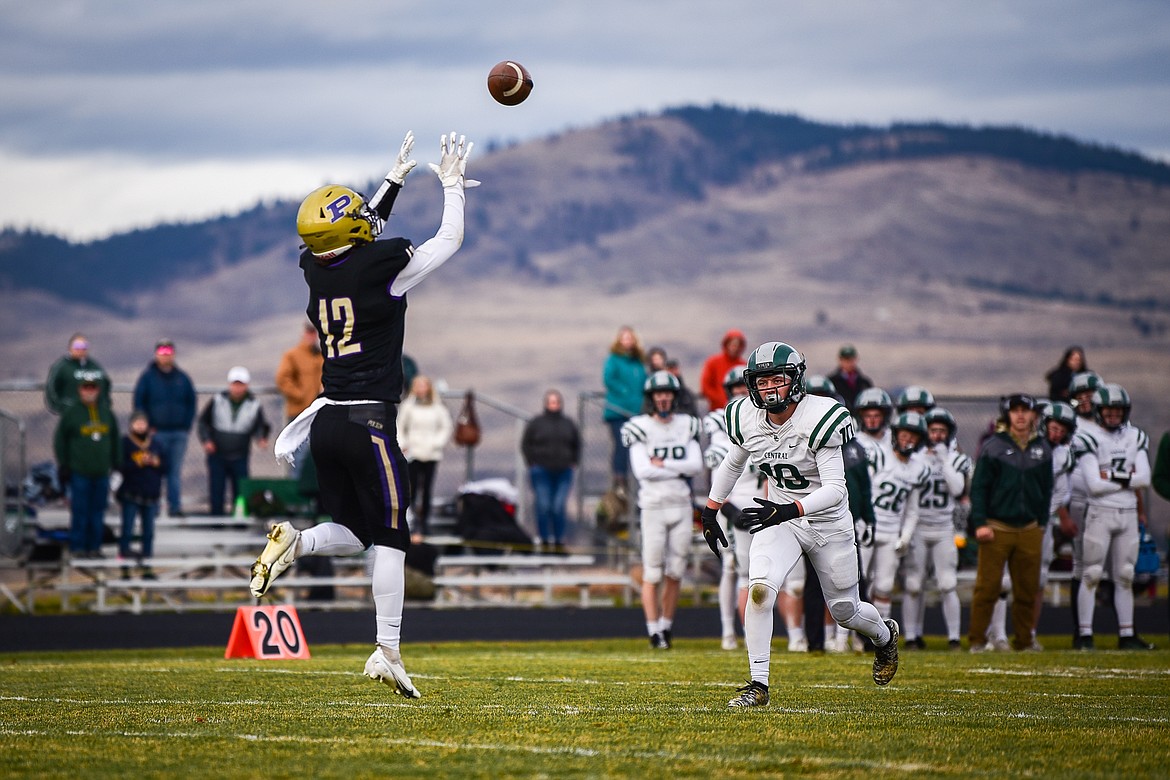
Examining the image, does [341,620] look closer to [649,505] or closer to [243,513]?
[243,513]

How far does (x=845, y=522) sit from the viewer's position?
25.7ft

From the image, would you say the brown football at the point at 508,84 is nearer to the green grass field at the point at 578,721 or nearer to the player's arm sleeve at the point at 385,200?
the player's arm sleeve at the point at 385,200

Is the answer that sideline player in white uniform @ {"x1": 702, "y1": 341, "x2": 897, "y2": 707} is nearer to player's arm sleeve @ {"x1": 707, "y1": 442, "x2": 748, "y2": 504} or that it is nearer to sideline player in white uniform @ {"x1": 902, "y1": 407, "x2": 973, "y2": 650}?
player's arm sleeve @ {"x1": 707, "y1": 442, "x2": 748, "y2": 504}

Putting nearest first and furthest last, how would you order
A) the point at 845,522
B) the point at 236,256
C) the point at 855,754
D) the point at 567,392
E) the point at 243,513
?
the point at 855,754, the point at 845,522, the point at 243,513, the point at 567,392, the point at 236,256

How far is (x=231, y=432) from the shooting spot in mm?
17266

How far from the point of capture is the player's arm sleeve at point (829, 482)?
7.56 metres

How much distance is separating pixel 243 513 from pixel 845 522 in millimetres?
10388

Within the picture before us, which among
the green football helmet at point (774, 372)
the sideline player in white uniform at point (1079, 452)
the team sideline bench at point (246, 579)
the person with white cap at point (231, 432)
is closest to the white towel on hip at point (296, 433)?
the green football helmet at point (774, 372)

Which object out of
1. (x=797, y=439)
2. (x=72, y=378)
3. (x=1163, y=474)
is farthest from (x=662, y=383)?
(x=72, y=378)

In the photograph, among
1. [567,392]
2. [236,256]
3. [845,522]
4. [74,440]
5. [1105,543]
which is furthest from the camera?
[236,256]

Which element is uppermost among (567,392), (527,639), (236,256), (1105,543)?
(236,256)

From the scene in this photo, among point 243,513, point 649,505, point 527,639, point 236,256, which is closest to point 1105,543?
point 649,505

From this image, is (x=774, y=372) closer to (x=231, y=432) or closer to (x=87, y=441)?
(x=87, y=441)

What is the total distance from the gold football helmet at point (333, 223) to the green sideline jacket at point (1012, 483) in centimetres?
629
